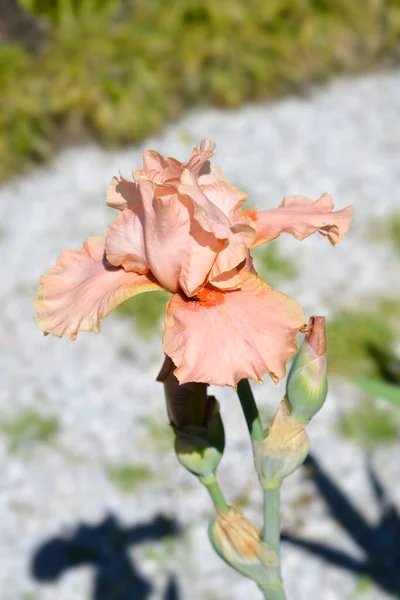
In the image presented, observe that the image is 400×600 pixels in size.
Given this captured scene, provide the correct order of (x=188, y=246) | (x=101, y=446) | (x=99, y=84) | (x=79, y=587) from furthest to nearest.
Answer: (x=99, y=84)
(x=101, y=446)
(x=79, y=587)
(x=188, y=246)

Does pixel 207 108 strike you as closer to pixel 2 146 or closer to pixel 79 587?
pixel 2 146

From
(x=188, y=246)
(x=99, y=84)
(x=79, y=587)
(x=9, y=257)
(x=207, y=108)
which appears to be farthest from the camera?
(x=207, y=108)

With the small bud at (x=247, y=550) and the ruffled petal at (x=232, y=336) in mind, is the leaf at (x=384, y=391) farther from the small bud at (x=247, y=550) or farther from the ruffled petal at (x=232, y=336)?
the ruffled petal at (x=232, y=336)

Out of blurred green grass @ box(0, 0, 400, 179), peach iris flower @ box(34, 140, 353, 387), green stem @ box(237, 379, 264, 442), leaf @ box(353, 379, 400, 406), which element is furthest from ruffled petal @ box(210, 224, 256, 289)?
blurred green grass @ box(0, 0, 400, 179)

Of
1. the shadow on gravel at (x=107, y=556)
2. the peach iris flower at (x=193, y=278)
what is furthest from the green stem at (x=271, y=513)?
the shadow on gravel at (x=107, y=556)

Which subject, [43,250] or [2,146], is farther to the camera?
[2,146]

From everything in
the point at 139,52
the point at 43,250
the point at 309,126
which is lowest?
the point at 43,250

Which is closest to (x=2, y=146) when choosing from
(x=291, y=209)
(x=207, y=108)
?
(x=207, y=108)
